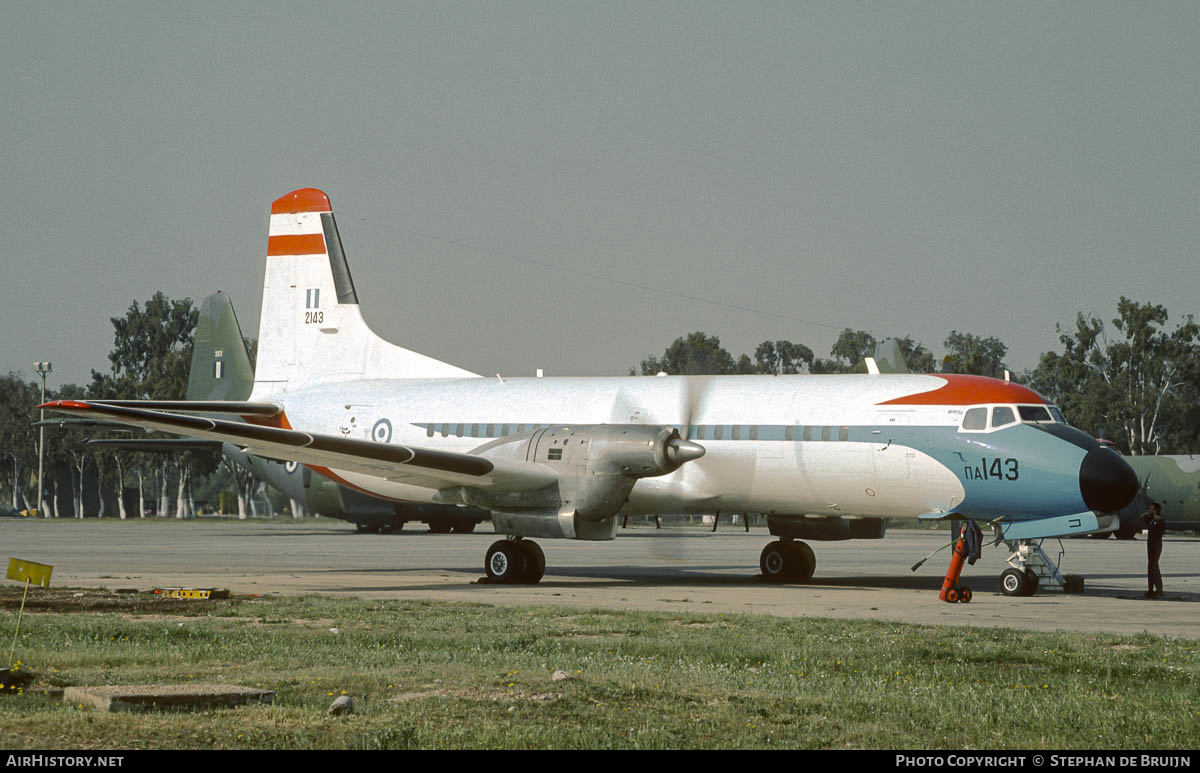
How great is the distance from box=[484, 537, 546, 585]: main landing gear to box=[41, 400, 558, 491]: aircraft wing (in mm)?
1340

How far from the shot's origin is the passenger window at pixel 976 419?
20.1 metres

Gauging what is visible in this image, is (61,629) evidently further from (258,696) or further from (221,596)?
(258,696)

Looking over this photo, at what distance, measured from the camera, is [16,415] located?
109562 mm

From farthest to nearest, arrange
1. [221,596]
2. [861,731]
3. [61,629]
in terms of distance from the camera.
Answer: [221,596] → [61,629] → [861,731]

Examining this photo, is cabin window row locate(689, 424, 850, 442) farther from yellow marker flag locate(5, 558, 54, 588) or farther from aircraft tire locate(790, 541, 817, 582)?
yellow marker flag locate(5, 558, 54, 588)

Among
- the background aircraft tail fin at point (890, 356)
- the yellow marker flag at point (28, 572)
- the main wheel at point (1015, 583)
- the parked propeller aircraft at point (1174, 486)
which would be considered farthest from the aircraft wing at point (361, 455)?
the parked propeller aircraft at point (1174, 486)

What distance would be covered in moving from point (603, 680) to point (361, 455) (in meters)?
11.1

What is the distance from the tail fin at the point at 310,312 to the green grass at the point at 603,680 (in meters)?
12.4

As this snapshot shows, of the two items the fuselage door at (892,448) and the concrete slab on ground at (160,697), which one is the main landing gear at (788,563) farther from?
the concrete slab on ground at (160,697)

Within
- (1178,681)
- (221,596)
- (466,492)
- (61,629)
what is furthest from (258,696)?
(466,492)

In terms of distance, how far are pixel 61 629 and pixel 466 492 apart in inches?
361

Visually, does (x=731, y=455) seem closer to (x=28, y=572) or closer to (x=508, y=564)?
(x=508, y=564)

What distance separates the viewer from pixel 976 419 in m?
20.2

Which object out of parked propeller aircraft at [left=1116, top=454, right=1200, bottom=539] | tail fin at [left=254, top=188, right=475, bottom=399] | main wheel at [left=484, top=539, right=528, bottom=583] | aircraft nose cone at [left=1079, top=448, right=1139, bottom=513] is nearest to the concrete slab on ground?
main wheel at [left=484, top=539, right=528, bottom=583]
